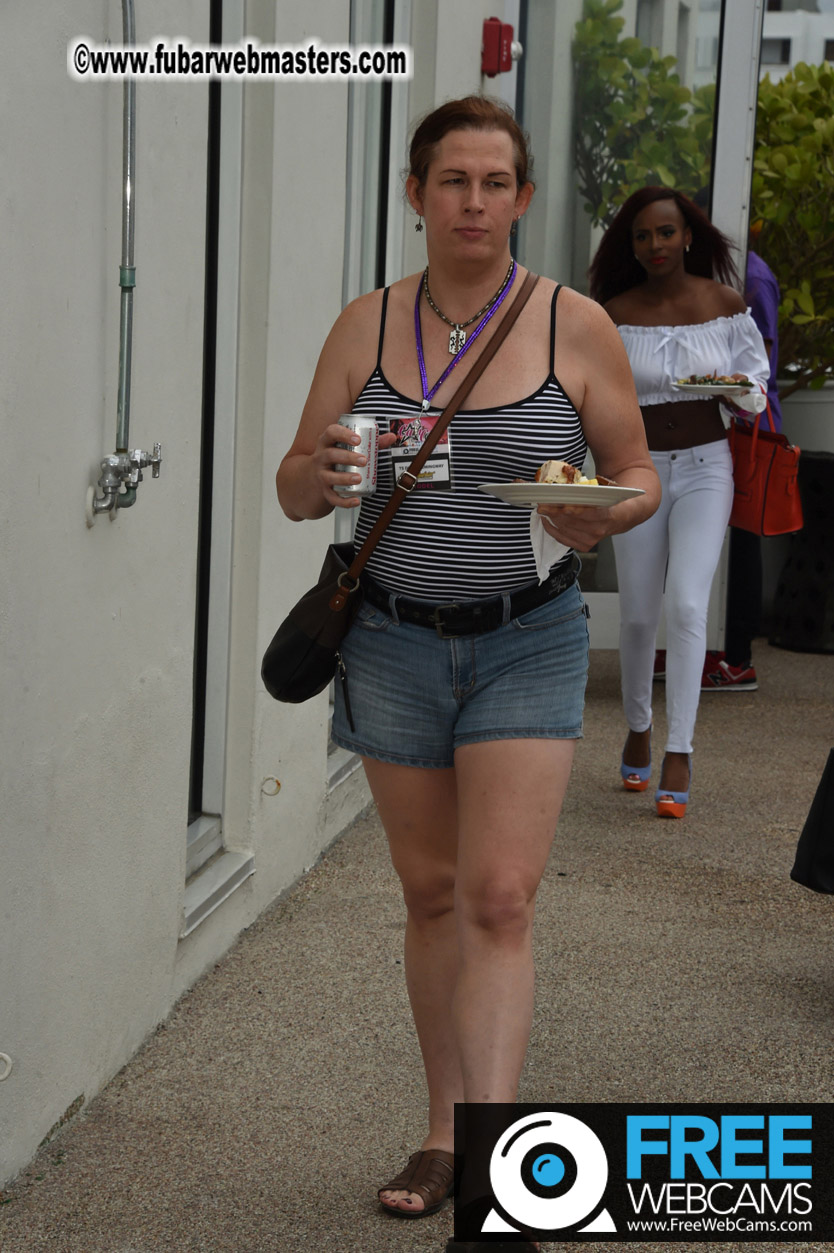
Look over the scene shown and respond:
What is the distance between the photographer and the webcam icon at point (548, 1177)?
8.32 ft

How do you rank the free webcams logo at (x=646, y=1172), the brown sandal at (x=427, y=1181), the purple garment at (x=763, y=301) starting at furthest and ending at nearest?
1. the purple garment at (x=763, y=301)
2. the brown sandal at (x=427, y=1181)
3. the free webcams logo at (x=646, y=1172)

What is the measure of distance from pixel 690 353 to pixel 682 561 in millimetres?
815

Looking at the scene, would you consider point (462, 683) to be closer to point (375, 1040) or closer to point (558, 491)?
point (558, 491)

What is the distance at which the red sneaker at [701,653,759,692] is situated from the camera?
27.2ft

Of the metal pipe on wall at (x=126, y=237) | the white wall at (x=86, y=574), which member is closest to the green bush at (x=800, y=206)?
the white wall at (x=86, y=574)

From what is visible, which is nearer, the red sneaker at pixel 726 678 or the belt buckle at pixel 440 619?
the belt buckle at pixel 440 619

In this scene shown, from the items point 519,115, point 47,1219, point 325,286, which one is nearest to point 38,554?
point 47,1219

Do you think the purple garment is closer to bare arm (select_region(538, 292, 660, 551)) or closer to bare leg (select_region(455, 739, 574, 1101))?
bare arm (select_region(538, 292, 660, 551))

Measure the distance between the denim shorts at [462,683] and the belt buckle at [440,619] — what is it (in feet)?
0.04

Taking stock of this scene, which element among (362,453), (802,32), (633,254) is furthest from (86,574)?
(802,32)

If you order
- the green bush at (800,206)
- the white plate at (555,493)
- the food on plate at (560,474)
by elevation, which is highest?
the green bush at (800,206)

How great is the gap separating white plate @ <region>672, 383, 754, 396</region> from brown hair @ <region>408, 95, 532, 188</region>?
3026mm

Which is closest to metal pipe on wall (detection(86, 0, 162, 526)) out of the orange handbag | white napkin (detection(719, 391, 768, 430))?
white napkin (detection(719, 391, 768, 430))

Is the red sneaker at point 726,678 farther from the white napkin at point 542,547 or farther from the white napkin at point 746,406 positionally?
the white napkin at point 542,547
